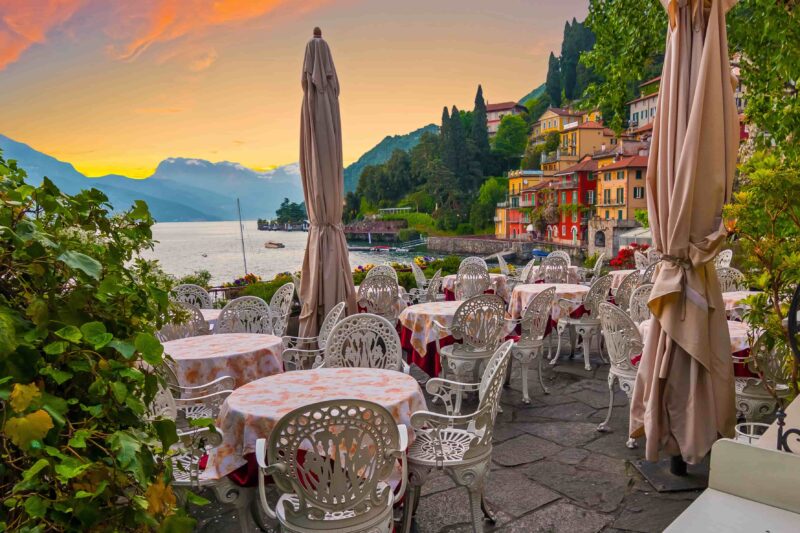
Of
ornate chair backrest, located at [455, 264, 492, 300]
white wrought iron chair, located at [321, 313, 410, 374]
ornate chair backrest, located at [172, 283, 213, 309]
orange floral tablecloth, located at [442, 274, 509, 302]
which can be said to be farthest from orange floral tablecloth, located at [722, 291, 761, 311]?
ornate chair backrest, located at [172, 283, 213, 309]

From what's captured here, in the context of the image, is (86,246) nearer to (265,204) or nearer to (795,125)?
(795,125)

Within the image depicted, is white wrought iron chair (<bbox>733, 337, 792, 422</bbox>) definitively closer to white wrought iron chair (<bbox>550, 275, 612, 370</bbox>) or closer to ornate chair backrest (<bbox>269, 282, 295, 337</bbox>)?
white wrought iron chair (<bbox>550, 275, 612, 370</bbox>)

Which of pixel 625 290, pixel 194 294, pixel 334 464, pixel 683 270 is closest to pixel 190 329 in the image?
pixel 194 294

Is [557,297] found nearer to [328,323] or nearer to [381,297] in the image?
[381,297]

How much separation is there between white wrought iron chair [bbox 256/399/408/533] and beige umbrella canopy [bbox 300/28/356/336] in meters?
3.51

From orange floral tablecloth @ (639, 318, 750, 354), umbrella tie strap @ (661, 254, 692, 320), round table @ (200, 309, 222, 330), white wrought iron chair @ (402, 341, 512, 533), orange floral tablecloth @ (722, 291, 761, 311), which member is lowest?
white wrought iron chair @ (402, 341, 512, 533)

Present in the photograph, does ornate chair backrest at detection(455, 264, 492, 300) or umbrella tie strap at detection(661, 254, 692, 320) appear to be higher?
umbrella tie strap at detection(661, 254, 692, 320)

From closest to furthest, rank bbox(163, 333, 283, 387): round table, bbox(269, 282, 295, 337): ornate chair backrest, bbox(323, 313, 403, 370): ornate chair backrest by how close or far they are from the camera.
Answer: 1. bbox(163, 333, 283, 387): round table
2. bbox(323, 313, 403, 370): ornate chair backrest
3. bbox(269, 282, 295, 337): ornate chair backrest

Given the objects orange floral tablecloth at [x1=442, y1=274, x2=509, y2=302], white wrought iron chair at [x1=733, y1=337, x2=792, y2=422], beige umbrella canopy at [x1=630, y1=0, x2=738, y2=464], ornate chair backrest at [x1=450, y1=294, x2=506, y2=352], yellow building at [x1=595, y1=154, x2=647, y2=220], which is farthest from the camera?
yellow building at [x1=595, y1=154, x2=647, y2=220]

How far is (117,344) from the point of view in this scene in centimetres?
105

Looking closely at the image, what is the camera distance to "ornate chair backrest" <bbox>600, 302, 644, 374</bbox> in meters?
3.92

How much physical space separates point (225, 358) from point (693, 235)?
3406 mm

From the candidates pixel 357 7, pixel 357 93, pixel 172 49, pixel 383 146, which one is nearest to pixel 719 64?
pixel 357 7

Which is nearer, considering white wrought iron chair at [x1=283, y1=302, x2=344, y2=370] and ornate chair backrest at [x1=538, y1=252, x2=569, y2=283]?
white wrought iron chair at [x1=283, y1=302, x2=344, y2=370]
